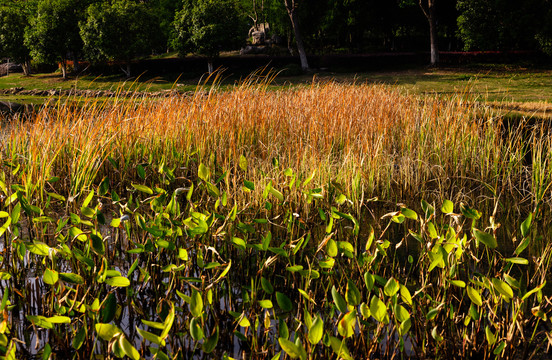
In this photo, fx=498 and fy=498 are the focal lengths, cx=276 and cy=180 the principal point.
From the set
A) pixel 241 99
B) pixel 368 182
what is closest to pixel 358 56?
pixel 241 99

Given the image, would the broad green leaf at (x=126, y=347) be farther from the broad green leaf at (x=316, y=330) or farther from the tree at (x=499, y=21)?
the tree at (x=499, y=21)

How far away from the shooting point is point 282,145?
535 centimetres

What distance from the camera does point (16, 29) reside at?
2462 centimetres

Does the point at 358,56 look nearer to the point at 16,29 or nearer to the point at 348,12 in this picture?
the point at 348,12

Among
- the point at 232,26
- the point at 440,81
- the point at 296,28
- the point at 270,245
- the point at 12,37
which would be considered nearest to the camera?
the point at 270,245

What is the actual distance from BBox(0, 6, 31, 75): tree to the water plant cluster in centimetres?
2242

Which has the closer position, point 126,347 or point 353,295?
point 126,347

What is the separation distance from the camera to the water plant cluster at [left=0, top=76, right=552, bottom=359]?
201cm

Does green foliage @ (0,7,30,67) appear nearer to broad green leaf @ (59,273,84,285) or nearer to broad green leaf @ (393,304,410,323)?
broad green leaf @ (59,273,84,285)

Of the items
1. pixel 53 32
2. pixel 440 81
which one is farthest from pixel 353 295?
pixel 53 32

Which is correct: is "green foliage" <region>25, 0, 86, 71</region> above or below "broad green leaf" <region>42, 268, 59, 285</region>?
above

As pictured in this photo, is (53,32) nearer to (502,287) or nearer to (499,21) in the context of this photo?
(499,21)

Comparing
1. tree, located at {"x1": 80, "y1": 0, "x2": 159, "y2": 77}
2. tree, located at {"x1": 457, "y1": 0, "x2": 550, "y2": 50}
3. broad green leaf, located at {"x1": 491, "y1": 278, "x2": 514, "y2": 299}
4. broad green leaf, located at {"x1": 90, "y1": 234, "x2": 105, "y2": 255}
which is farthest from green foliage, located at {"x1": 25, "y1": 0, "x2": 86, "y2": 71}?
broad green leaf, located at {"x1": 491, "y1": 278, "x2": 514, "y2": 299}

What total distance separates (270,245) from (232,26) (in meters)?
20.3
